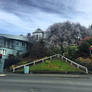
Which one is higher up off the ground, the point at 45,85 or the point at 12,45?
the point at 12,45

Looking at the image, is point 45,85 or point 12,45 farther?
point 12,45

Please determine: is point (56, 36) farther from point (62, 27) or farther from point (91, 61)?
point (91, 61)

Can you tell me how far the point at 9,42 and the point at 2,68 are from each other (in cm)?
1220

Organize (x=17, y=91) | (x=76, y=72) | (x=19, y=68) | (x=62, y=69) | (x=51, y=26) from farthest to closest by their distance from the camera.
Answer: (x=51, y=26)
(x=19, y=68)
(x=62, y=69)
(x=76, y=72)
(x=17, y=91)

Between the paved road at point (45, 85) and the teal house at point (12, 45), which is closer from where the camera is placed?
the paved road at point (45, 85)

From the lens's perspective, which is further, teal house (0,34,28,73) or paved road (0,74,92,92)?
teal house (0,34,28,73)

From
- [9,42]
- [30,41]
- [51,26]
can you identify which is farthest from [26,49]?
[51,26]

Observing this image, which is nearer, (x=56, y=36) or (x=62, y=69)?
(x=62, y=69)

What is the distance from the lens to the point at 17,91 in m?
7.40

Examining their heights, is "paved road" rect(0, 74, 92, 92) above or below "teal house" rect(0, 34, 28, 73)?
below

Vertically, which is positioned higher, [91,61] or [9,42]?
[9,42]

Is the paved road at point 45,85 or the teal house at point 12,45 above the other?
the teal house at point 12,45

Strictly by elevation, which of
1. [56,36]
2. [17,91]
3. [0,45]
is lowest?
[17,91]

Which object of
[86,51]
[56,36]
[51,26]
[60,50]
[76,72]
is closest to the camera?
[76,72]
